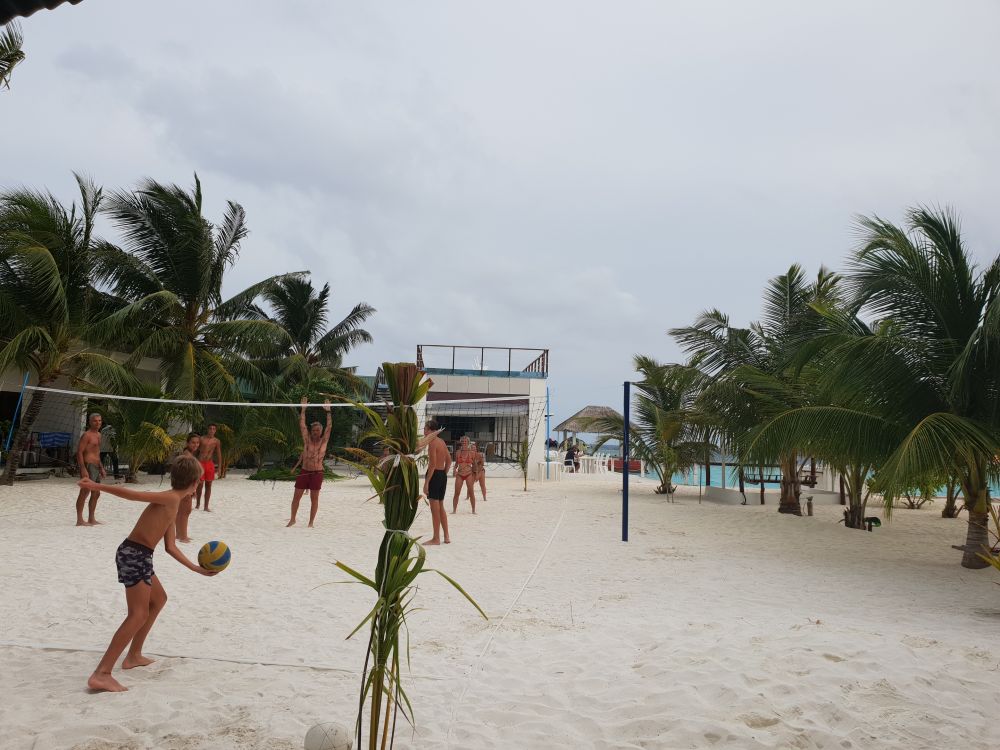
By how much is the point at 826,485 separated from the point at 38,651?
18332 millimetres

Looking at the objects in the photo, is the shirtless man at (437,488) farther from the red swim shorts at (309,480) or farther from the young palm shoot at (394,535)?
the young palm shoot at (394,535)

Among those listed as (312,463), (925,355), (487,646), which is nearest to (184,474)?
(487,646)

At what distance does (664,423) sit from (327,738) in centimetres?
1321

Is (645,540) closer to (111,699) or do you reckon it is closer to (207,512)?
(207,512)

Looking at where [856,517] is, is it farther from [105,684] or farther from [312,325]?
[312,325]

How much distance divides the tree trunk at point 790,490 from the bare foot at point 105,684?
11.5 m

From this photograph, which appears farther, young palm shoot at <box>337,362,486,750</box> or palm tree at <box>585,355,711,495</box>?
palm tree at <box>585,355,711,495</box>

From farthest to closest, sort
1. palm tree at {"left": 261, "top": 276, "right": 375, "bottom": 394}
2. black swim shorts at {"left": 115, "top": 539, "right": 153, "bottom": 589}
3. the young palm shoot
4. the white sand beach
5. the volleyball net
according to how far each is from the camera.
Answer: palm tree at {"left": 261, "top": 276, "right": 375, "bottom": 394} < the volleyball net < black swim shorts at {"left": 115, "top": 539, "right": 153, "bottom": 589} < the white sand beach < the young palm shoot

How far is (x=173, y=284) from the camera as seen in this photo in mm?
15617

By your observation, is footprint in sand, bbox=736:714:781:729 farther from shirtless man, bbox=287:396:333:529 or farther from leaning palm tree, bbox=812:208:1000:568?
shirtless man, bbox=287:396:333:529

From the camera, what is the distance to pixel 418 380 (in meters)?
2.55

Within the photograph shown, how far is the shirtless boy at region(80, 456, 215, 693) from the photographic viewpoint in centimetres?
325

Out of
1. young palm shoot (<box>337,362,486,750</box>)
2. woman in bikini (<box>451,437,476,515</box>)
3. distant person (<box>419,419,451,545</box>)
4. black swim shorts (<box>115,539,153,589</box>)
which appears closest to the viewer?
young palm shoot (<box>337,362,486,750</box>)

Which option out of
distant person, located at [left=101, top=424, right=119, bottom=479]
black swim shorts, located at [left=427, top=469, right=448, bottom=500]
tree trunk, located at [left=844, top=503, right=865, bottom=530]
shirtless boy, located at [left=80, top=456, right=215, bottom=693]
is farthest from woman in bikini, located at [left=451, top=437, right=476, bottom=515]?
shirtless boy, located at [left=80, top=456, right=215, bottom=693]
